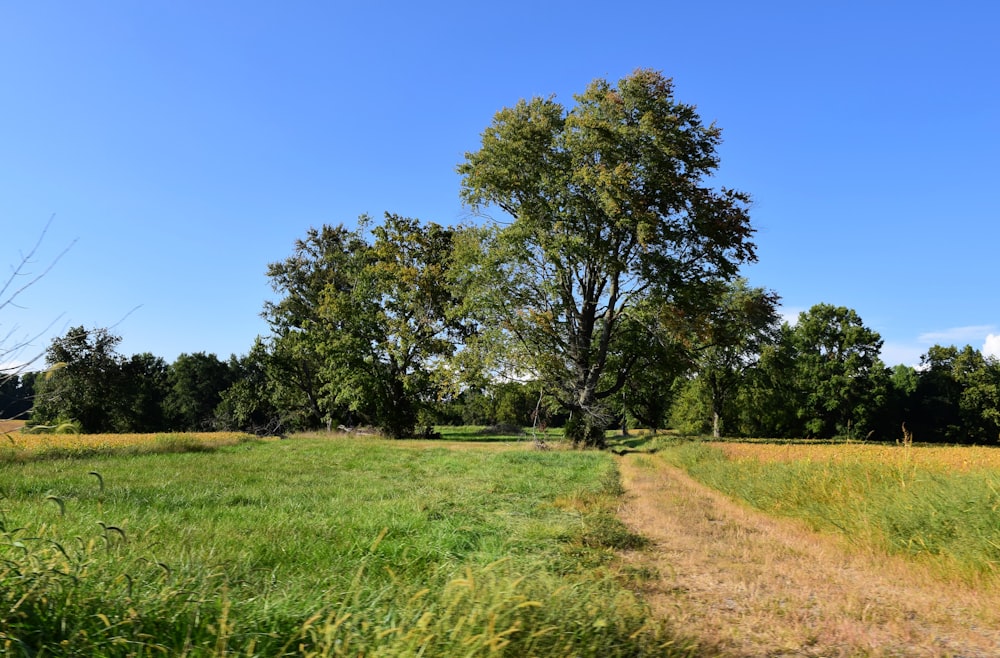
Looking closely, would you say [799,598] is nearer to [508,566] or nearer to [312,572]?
[508,566]

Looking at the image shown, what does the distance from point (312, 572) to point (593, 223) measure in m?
21.2

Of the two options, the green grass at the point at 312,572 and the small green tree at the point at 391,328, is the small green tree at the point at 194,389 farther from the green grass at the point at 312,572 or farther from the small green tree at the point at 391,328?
the green grass at the point at 312,572

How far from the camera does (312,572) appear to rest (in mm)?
4531

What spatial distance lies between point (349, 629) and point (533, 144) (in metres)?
24.1

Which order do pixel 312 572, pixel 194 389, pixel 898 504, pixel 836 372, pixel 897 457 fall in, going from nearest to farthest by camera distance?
pixel 312 572 → pixel 898 504 → pixel 897 457 → pixel 836 372 → pixel 194 389

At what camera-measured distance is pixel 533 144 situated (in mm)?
24766

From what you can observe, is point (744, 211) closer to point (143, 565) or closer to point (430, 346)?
point (430, 346)

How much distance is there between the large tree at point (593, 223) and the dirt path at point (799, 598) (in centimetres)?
1656

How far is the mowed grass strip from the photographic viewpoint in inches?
224

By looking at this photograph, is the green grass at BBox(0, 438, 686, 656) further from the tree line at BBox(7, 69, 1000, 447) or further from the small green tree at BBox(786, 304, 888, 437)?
the small green tree at BBox(786, 304, 888, 437)

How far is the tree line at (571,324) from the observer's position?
916 inches

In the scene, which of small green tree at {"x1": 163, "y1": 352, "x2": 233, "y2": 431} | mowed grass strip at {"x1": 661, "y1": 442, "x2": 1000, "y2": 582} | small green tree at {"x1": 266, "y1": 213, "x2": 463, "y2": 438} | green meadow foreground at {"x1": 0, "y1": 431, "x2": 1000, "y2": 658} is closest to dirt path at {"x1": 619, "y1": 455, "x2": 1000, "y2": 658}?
green meadow foreground at {"x1": 0, "y1": 431, "x2": 1000, "y2": 658}

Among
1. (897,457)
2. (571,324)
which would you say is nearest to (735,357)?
(571,324)

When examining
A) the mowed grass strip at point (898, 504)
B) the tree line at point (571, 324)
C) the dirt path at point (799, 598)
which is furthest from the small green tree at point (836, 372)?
the dirt path at point (799, 598)
